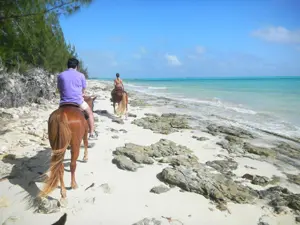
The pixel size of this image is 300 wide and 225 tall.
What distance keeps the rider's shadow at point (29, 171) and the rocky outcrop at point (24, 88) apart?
19.8 feet

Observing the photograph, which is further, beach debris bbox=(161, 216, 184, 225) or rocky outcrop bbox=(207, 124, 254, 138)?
rocky outcrop bbox=(207, 124, 254, 138)

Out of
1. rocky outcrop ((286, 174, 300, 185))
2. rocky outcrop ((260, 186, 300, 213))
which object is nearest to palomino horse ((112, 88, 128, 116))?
rocky outcrop ((286, 174, 300, 185))

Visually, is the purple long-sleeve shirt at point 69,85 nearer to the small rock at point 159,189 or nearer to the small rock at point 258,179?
the small rock at point 159,189

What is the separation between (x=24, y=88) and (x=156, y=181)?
9.79m

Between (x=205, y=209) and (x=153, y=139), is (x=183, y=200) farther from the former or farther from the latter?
(x=153, y=139)

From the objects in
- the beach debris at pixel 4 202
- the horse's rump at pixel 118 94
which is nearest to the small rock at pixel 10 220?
the beach debris at pixel 4 202

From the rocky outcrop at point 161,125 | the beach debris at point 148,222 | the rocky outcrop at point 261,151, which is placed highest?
the rocky outcrop at point 161,125

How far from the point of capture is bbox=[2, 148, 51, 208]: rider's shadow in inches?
170

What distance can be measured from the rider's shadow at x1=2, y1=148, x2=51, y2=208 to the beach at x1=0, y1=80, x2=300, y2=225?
2 centimetres

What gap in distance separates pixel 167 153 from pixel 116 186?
221 cm

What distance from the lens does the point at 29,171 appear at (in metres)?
5.03

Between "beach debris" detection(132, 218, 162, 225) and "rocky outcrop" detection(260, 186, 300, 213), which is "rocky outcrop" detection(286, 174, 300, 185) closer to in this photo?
"rocky outcrop" detection(260, 186, 300, 213)

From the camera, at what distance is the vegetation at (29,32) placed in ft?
18.5

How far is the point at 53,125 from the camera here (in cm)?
403
